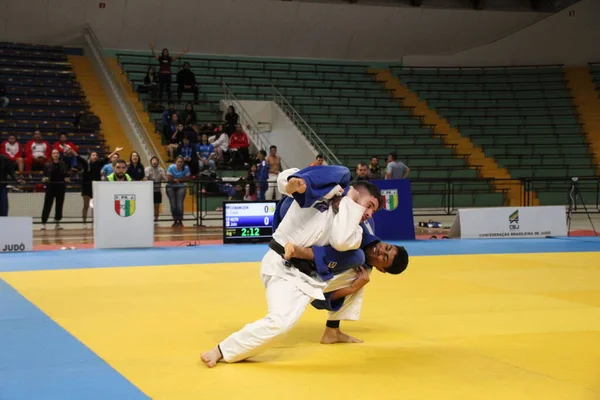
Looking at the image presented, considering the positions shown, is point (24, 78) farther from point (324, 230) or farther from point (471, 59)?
point (324, 230)

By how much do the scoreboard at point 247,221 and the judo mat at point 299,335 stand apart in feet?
11.7

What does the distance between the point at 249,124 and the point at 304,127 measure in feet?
6.19

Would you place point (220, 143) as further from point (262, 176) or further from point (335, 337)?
point (335, 337)

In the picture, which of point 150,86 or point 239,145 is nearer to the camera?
point 239,145

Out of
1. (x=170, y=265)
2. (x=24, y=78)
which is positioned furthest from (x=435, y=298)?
(x=24, y=78)

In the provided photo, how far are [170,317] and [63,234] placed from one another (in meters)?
10.7

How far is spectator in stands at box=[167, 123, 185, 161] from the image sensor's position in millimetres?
24181

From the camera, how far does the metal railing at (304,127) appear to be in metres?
26.7

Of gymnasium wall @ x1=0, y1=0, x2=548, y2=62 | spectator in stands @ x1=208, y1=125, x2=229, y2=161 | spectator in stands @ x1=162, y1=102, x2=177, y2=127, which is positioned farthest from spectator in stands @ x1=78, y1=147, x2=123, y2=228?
gymnasium wall @ x1=0, y1=0, x2=548, y2=62

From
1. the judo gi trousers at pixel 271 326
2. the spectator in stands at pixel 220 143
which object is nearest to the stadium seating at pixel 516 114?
the spectator in stands at pixel 220 143

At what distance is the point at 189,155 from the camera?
2286 cm

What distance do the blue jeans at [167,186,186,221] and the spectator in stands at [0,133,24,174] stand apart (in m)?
5.43

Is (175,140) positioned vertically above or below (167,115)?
below

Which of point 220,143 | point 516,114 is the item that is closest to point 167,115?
point 220,143
